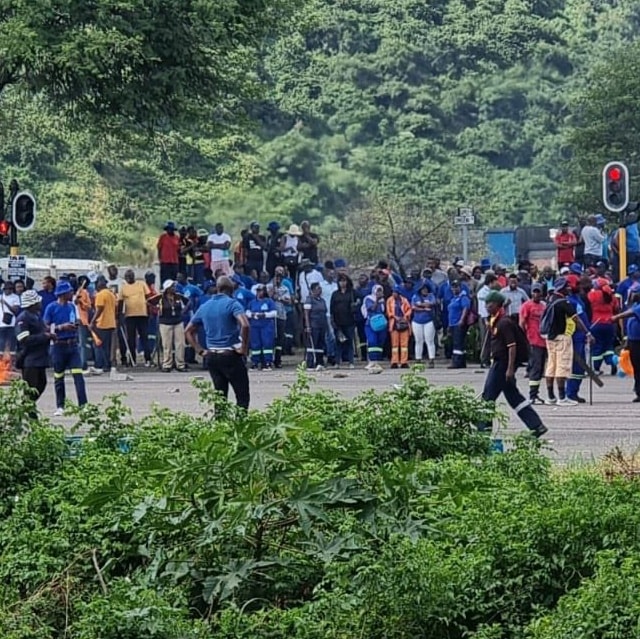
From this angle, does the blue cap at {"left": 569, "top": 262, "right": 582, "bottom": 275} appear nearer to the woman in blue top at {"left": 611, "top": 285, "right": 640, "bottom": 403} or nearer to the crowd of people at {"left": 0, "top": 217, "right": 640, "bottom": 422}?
the crowd of people at {"left": 0, "top": 217, "right": 640, "bottom": 422}

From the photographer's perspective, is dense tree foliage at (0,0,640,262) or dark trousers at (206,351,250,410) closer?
dark trousers at (206,351,250,410)

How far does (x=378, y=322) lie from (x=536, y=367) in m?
7.28

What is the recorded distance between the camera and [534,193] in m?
70.0

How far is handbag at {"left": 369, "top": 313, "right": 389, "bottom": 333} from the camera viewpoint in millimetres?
30656

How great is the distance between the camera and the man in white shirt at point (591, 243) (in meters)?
34.4

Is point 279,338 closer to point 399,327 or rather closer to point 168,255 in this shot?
point 399,327

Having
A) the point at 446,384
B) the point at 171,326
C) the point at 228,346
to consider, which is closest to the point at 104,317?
the point at 171,326

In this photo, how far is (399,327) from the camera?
30.4 metres

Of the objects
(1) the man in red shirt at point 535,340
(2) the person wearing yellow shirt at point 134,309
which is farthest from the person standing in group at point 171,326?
(1) the man in red shirt at point 535,340

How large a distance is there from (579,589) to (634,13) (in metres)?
75.9

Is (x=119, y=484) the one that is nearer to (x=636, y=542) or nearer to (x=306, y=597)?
(x=306, y=597)

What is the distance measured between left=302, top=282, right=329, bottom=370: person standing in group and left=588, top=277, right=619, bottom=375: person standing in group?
500 centimetres

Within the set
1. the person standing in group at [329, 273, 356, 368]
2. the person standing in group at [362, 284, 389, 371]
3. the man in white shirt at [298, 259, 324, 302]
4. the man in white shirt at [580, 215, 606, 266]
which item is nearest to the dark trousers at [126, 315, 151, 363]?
the man in white shirt at [298, 259, 324, 302]

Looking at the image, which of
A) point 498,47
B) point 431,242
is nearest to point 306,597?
point 431,242
